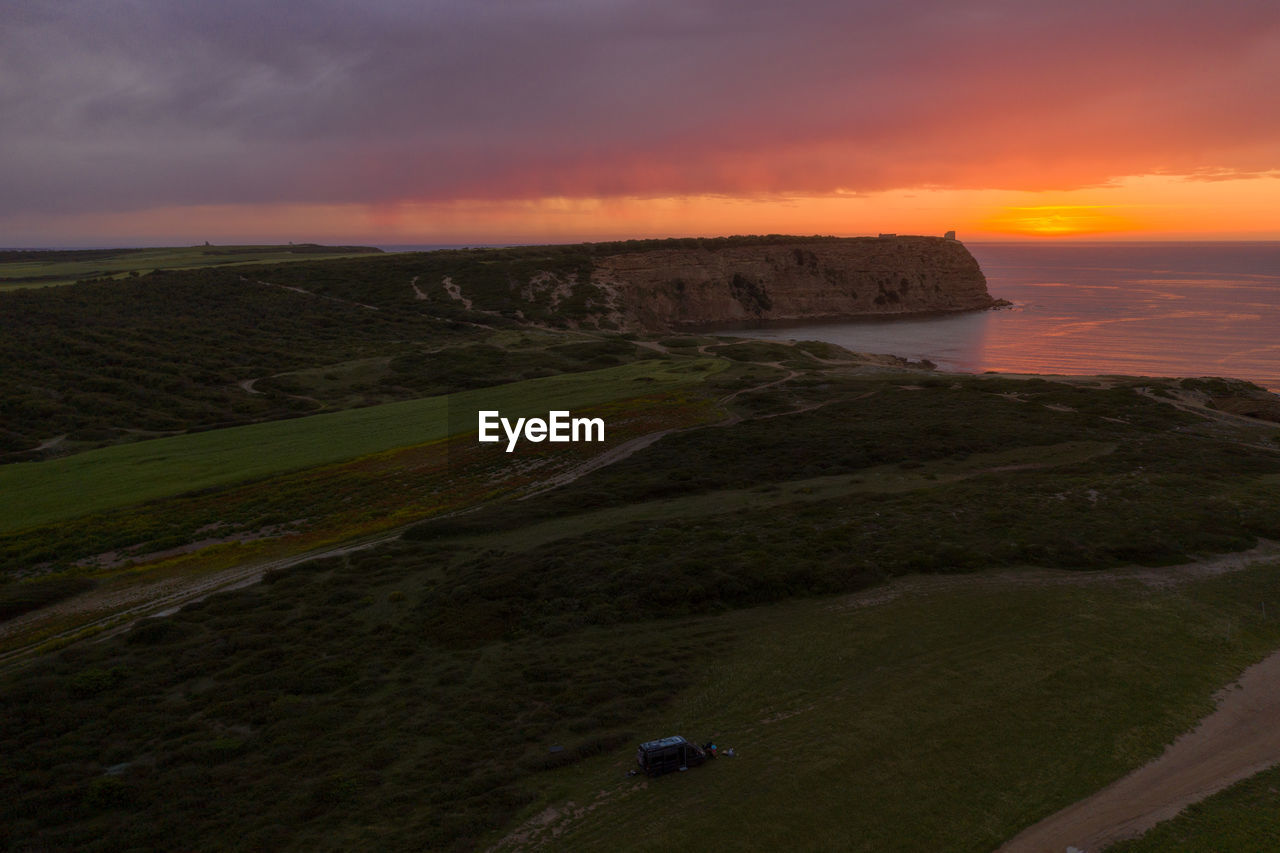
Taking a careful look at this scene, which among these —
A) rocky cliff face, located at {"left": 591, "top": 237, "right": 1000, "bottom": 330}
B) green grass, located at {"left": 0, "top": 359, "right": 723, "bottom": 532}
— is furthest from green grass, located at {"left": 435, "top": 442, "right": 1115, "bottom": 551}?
rocky cliff face, located at {"left": 591, "top": 237, "right": 1000, "bottom": 330}

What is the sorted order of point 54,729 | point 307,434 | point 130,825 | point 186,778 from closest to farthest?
point 130,825, point 186,778, point 54,729, point 307,434

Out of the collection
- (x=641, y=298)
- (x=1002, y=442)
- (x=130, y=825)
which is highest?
(x=641, y=298)

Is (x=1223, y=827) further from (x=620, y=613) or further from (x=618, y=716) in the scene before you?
(x=620, y=613)

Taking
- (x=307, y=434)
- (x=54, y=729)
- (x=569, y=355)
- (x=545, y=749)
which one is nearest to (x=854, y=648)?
(x=545, y=749)

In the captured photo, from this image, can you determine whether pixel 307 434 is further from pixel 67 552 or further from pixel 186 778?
pixel 186 778

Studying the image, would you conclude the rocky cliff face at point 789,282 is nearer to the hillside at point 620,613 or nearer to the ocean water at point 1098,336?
the ocean water at point 1098,336

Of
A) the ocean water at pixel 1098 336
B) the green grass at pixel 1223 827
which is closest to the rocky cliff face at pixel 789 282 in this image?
the ocean water at pixel 1098 336
